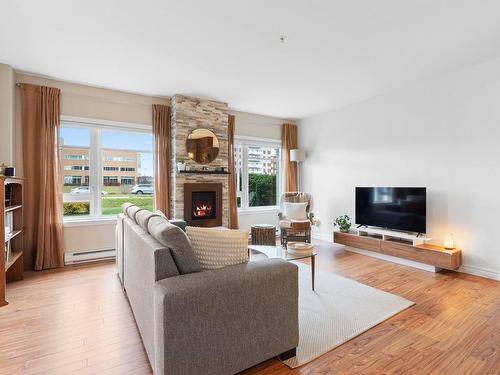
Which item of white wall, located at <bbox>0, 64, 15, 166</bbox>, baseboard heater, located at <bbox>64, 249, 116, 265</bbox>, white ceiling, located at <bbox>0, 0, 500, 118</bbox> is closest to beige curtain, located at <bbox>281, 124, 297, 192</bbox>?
white ceiling, located at <bbox>0, 0, 500, 118</bbox>

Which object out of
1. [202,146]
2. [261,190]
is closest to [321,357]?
[202,146]

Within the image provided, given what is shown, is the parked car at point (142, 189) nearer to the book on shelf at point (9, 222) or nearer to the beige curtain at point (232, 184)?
the beige curtain at point (232, 184)

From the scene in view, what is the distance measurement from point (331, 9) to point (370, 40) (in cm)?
75

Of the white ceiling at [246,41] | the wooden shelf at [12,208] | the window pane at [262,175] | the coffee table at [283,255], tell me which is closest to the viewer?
the white ceiling at [246,41]

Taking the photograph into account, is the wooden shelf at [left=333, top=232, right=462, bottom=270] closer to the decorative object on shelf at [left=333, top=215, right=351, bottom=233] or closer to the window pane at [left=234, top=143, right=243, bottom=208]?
the decorative object on shelf at [left=333, top=215, right=351, bottom=233]

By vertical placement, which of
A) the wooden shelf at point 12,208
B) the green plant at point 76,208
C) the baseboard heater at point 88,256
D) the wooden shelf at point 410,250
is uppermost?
the wooden shelf at point 12,208

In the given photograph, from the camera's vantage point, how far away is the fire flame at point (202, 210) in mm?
4855

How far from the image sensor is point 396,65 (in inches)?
137

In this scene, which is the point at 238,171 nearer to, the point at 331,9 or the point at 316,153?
the point at 316,153

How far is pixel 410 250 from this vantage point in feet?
12.5

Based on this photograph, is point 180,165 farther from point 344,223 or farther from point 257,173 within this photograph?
point 344,223

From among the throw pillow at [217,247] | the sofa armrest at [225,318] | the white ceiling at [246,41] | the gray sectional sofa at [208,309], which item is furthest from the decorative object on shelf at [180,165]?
the sofa armrest at [225,318]

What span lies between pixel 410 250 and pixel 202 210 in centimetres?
334

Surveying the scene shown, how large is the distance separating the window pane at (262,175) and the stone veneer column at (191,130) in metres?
1.00
